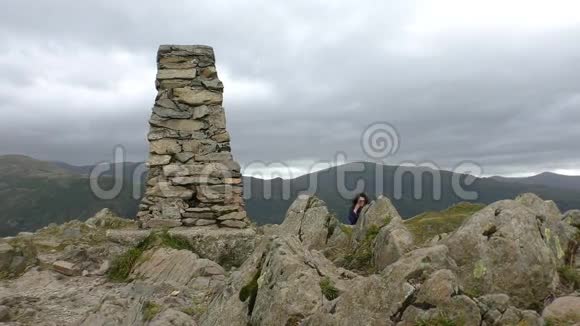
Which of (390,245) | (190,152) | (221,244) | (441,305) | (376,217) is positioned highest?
(190,152)

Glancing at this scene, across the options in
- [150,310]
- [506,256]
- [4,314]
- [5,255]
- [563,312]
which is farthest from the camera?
[5,255]

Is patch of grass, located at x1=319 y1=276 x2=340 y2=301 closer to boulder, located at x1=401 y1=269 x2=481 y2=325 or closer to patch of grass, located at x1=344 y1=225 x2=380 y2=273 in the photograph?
boulder, located at x1=401 y1=269 x2=481 y2=325

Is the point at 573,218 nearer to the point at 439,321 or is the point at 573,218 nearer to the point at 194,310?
the point at 439,321

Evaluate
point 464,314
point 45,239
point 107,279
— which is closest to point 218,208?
point 107,279

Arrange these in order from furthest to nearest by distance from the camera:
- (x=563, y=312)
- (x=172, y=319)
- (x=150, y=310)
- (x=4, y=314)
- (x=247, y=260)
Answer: (x=4, y=314)
(x=247, y=260)
(x=150, y=310)
(x=172, y=319)
(x=563, y=312)

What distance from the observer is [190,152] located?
1825cm

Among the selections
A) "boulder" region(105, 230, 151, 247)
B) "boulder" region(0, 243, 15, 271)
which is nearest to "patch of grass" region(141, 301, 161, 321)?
"boulder" region(105, 230, 151, 247)

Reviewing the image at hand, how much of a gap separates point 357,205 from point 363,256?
28.9 feet

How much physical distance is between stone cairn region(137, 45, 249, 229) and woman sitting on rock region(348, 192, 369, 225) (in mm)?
5636

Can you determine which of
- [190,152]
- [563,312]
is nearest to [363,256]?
[563,312]

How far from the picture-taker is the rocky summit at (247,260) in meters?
7.02

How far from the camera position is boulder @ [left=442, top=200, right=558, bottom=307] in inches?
325

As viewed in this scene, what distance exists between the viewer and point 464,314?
6410 mm

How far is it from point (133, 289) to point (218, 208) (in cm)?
622
